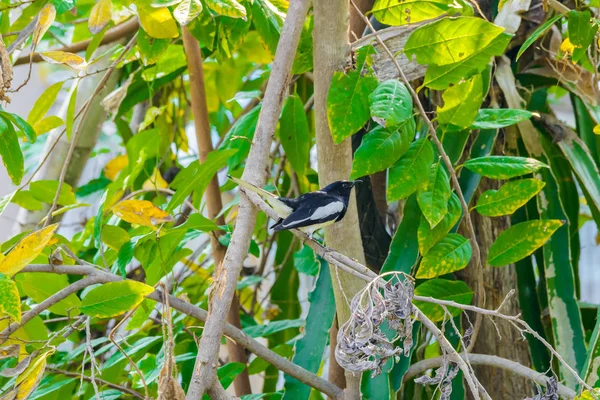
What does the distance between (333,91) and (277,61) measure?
13 cm

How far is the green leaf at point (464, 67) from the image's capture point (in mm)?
1229

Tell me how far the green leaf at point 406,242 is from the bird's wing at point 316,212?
4.9 inches

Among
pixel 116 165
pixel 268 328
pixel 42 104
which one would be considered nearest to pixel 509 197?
pixel 268 328

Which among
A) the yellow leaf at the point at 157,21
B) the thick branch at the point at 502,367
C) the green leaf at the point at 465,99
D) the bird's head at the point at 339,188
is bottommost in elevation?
the thick branch at the point at 502,367

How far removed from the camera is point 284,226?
130 cm

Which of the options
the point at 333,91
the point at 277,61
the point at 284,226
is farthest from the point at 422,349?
the point at 277,61

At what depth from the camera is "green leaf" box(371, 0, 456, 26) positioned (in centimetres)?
125

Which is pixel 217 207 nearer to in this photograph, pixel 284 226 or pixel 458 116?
pixel 284 226

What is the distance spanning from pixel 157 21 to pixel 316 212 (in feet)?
1.45

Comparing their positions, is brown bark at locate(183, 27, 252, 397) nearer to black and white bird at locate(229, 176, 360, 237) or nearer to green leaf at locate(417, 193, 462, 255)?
black and white bird at locate(229, 176, 360, 237)

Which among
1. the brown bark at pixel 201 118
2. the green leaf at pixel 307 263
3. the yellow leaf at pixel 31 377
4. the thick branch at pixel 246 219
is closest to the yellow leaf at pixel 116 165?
the brown bark at pixel 201 118

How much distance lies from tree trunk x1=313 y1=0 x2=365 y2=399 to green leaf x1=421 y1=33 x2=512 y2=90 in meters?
0.16

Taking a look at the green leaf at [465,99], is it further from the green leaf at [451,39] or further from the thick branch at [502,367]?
the thick branch at [502,367]

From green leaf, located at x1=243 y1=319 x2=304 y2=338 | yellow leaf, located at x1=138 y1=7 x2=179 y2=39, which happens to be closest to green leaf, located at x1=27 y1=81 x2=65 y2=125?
yellow leaf, located at x1=138 y1=7 x2=179 y2=39
